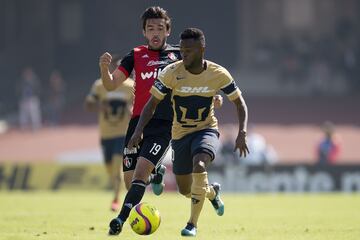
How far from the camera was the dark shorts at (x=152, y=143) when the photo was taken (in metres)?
11.9

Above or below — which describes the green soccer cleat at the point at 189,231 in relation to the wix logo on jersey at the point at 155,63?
below

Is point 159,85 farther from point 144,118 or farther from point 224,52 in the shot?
point 224,52

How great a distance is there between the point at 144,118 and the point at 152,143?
0.54 metres

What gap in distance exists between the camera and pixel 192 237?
11375mm

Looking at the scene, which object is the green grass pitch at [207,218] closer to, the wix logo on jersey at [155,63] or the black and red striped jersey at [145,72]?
the black and red striped jersey at [145,72]

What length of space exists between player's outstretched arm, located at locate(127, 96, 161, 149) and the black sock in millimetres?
419

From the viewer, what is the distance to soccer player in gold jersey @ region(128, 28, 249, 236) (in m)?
11.4

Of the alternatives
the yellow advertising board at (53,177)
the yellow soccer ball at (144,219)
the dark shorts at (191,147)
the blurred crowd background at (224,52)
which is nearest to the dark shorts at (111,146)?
the dark shorts at (191,147)

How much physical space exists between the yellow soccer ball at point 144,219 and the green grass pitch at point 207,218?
389mm

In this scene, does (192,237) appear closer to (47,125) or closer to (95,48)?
(47,125)

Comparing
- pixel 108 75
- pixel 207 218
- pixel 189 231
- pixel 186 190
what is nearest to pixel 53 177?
pixel 207 218

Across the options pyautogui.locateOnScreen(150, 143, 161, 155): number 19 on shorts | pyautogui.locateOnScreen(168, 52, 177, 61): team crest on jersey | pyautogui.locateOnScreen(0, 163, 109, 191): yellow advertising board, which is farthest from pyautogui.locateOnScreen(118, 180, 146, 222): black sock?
pyautogui.locateOnScreen(0, 163, 109, 191): yellow advertising board

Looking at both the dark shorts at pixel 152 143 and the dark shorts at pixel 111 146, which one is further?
the dark shorts at pixel 111 146

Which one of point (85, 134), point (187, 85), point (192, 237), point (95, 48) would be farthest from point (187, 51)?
point (95, 48)
